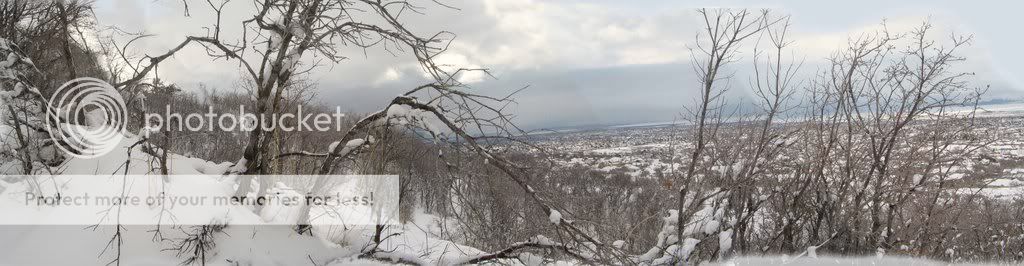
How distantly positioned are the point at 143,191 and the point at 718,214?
5170 mm

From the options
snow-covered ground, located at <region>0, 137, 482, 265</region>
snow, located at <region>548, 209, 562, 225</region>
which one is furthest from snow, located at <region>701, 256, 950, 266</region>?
snow-covered ground, located at <region>0, 137, 482, 265</region>

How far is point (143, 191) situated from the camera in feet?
15.3

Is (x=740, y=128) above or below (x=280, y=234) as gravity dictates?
above

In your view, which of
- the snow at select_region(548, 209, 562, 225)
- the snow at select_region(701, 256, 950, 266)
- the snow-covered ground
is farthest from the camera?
the snow at select_region(701, 256, 950, 266)

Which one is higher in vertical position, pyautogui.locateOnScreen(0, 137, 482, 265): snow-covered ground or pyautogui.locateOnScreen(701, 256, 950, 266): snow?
pyautogui.locateOnScreen(0, 137, 482, 265): snow-covered ground

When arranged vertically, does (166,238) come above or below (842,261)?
above

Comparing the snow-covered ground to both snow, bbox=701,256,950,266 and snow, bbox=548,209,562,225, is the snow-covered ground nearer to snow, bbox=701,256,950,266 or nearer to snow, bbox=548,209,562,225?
snow, bbox=548,209,562,225

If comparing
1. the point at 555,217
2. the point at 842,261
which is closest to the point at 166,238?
the point at 555,217

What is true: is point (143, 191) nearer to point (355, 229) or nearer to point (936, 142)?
point (355, 229)

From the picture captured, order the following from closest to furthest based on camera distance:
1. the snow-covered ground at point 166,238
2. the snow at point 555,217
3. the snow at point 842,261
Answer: the snow-covered ground at point 166,238, the snow at point 555,217, the snow at point 842,261

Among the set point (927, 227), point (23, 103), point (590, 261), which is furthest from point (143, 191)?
point (927, 227)

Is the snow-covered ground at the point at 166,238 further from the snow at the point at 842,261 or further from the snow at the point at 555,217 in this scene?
the snow at the point at 842,261

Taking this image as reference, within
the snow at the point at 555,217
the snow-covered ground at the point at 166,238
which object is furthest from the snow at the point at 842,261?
the snow-covered ground at the point at 166,238

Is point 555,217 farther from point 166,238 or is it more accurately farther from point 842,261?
point 842,261
